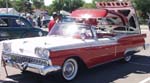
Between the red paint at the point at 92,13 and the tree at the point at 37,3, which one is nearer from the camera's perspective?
the red paint at the point at 92,13

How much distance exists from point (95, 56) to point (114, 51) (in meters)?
1.09

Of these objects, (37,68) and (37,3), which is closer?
(37,68)

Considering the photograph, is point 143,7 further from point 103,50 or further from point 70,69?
point 70,69

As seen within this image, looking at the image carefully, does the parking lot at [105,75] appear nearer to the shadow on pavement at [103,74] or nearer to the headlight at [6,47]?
the shadow on pavement at [103,74]

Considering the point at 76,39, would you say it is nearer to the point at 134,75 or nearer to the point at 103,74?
the point at 103,74

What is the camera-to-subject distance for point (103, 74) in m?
8.96

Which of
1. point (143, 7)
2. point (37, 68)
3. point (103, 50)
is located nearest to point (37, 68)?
point (37, 68)

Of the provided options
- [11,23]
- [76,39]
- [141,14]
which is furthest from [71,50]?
[141,14]

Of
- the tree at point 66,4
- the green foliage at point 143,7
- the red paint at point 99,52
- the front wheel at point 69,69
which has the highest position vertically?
the tree at point 66,4

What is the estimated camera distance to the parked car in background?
1310 cm

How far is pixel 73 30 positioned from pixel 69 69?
1.43 m

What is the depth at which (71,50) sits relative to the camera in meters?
7.93

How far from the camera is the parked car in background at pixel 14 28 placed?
1310 centimetres

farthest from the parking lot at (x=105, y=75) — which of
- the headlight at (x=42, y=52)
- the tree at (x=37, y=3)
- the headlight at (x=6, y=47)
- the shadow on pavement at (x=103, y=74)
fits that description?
the tree at (x=37, y=3)
